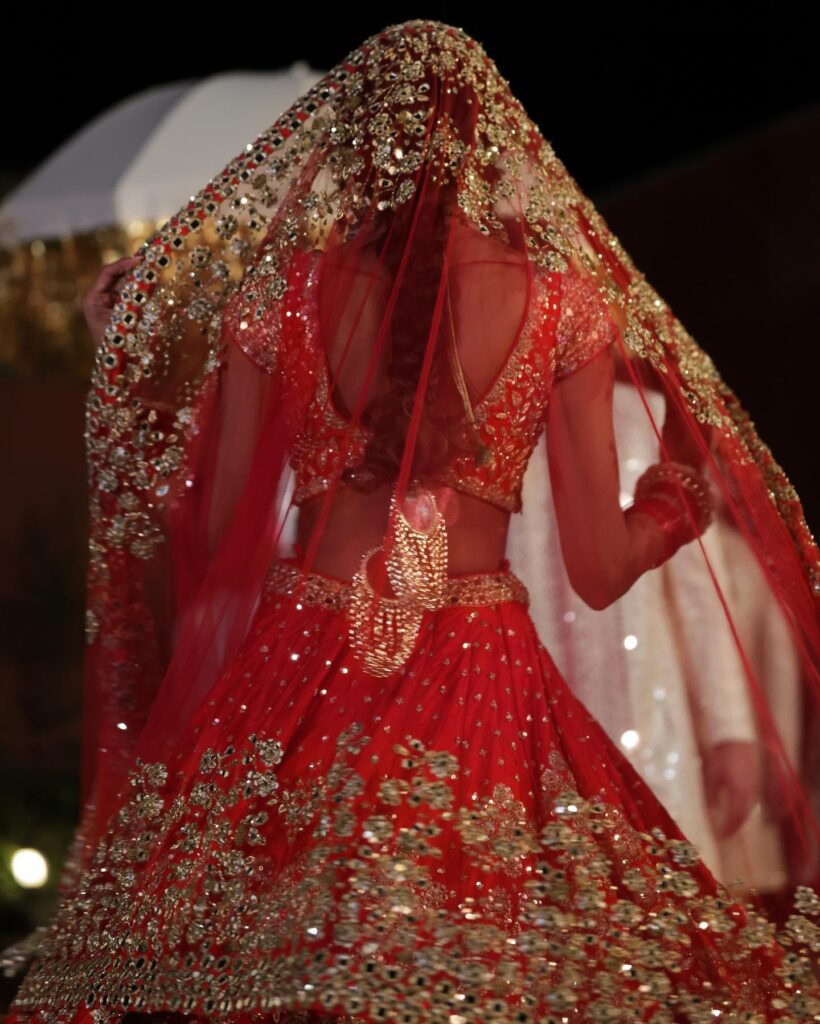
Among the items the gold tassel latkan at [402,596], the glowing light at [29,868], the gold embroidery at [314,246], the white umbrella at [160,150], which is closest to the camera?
the gold tassel latkan at [402,596]

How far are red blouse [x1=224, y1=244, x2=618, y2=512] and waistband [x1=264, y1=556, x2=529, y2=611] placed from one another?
8 cm

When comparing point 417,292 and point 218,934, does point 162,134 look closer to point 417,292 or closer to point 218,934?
point 417,292

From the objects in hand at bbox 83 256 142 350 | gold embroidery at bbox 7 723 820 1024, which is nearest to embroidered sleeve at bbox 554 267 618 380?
gold embroidery at bbox 7 723 820 1024

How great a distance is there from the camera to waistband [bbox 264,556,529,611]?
1525mm

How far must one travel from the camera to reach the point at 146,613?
6.09ft

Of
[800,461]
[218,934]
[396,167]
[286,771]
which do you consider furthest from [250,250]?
[800,461]

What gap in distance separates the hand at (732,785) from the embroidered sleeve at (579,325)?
45cm

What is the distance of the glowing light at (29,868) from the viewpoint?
11.5 ft

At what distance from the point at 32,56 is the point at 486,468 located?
11.6 feet

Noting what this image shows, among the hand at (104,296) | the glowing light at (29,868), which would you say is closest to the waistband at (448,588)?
the hand at (104,296)

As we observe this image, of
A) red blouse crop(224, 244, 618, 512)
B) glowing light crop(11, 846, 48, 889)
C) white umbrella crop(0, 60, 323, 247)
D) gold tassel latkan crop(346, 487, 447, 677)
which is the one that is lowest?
gold tassel latkan crop(346, 487, 447, 677)

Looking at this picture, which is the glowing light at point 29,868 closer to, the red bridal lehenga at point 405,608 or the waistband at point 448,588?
the red bridal lehenga at point 405,608

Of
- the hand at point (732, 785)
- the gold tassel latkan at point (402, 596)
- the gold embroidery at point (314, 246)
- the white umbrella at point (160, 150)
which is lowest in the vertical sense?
the hand at point (732, 785)

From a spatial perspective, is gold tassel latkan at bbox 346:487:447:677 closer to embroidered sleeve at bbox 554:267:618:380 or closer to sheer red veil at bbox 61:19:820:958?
sheer red veil at bbox 61:19:820:958
